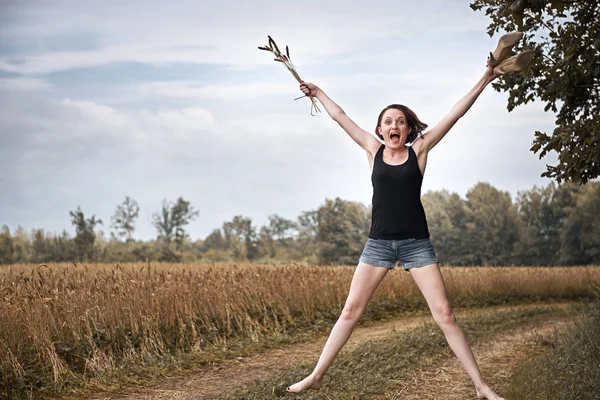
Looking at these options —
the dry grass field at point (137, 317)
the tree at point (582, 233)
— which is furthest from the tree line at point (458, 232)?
the dry grass field at point (137, 317)

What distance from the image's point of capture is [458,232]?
4881 centimetres

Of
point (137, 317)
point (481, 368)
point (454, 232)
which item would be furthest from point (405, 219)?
point (454, 232)

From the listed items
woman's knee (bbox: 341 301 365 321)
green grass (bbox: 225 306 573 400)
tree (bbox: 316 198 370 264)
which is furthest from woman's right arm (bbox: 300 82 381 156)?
tree (bbox: 316 198 370 264)

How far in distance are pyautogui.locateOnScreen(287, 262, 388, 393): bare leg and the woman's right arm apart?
978 mm

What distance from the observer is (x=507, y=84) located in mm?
10180

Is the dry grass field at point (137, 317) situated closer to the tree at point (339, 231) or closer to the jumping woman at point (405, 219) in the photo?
the jumping woman at point (405, 219)

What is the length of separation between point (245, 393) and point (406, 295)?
11145 mm

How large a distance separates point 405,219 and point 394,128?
0.77m

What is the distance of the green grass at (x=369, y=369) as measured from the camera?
22.0 ft

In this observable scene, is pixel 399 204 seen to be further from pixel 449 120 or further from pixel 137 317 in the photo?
pixel 137 317

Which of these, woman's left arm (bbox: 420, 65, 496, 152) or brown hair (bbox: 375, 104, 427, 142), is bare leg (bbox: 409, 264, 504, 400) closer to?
woman's left arm (bbox: 420, 65, 496, 152)

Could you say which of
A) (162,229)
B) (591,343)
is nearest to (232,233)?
(162,229)

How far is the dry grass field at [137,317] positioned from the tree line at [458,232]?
2419cm

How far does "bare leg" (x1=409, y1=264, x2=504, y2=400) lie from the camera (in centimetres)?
506
